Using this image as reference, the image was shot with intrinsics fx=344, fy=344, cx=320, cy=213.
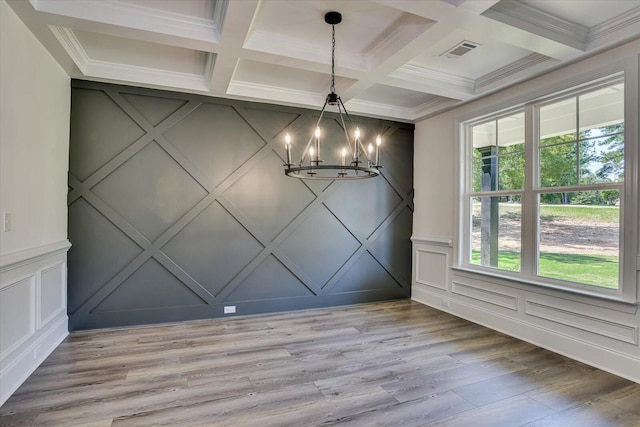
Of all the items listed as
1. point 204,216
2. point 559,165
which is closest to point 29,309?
point 204,216

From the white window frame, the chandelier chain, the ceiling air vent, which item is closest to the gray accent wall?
the white window frame

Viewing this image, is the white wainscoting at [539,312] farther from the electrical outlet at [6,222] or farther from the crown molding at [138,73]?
the electrical outlet at [6,222]

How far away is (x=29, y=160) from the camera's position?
2.71m

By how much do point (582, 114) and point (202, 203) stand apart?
4046 millimetres

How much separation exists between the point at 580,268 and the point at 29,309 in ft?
15.6

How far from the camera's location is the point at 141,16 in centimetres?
261

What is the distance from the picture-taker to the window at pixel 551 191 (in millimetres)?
3002

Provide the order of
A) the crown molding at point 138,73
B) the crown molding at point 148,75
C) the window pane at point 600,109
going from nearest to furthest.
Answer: the window pane at point 600,109
the crown molding at point 138,73
the crown molding at point 148,75

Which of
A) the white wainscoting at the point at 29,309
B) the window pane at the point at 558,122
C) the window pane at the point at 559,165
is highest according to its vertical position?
the window pane at the point at 558,122

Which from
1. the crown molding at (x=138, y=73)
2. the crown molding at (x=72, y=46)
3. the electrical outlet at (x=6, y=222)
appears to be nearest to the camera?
the electrical outlet at (x=6, y=222)

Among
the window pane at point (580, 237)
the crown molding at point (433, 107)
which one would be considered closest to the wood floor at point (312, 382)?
the window pane at point (580, 237)

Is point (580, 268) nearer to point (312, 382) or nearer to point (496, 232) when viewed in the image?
point (496, 232)

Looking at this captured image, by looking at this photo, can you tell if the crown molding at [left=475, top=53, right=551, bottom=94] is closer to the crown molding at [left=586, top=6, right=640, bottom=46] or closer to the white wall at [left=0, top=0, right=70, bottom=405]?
the crown molding at [left=586, top=6, right=640, bottom=46]

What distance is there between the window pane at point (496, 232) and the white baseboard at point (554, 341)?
580 mm
